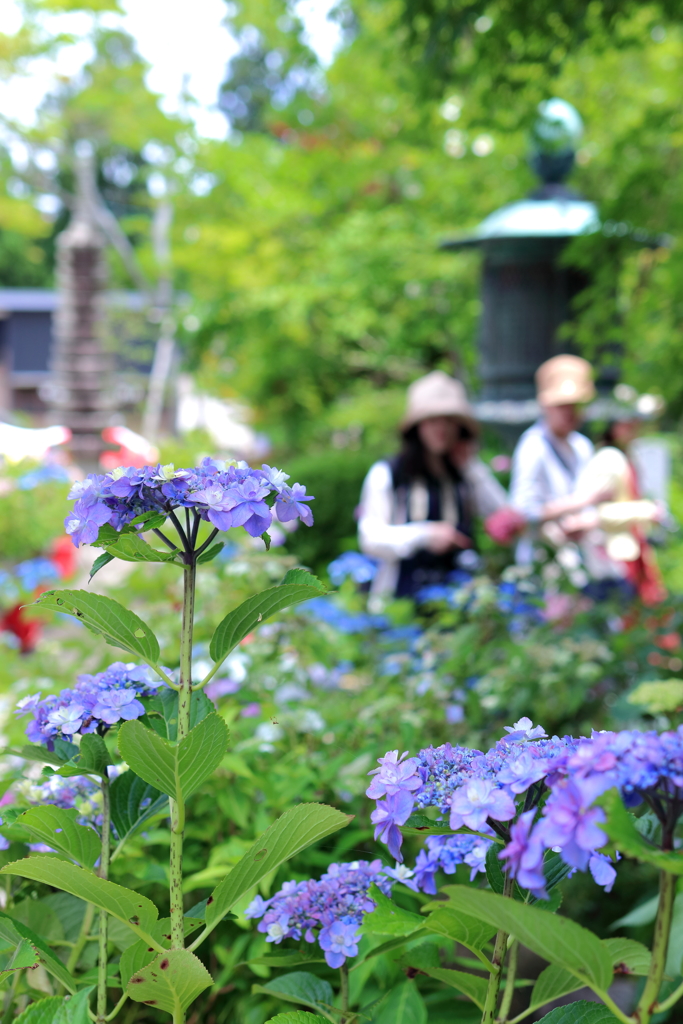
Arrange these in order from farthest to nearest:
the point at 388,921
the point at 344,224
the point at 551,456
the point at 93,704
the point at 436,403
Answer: the point at 344,224 < the point at 551,456 < the point at 436,403 < the point at 93,704 < the point at 388,921

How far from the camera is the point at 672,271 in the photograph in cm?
292

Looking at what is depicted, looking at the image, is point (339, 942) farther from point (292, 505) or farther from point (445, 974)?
point (292, 505)

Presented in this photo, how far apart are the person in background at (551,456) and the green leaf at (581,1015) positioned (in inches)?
109

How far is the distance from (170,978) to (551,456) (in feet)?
10.4

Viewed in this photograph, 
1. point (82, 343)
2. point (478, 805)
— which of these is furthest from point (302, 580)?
point (82, 343)

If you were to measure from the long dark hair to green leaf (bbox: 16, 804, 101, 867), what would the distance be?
8.65ft

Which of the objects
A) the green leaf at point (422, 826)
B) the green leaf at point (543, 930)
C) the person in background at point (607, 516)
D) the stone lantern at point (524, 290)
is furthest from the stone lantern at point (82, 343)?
the green leaf at point (543, 930)

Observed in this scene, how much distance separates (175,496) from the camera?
771mm

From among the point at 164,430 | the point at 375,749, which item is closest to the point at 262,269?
the point at 375,749

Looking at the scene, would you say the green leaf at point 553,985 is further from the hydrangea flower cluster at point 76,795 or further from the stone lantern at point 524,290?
the stone lantern at point 524,290

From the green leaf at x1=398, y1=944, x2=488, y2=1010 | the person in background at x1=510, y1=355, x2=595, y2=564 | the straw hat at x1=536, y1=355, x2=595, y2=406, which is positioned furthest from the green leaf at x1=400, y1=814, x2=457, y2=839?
the straw hat at x1=536, y1=355, x2=595, y2=406

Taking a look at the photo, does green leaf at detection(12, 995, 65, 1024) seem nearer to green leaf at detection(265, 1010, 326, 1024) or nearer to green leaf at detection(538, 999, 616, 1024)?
green leaf at detection(265, 1010, 326, 1024)

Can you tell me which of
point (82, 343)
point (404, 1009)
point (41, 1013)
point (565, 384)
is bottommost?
point (404, 1009)

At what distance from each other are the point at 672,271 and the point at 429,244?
6651mm
